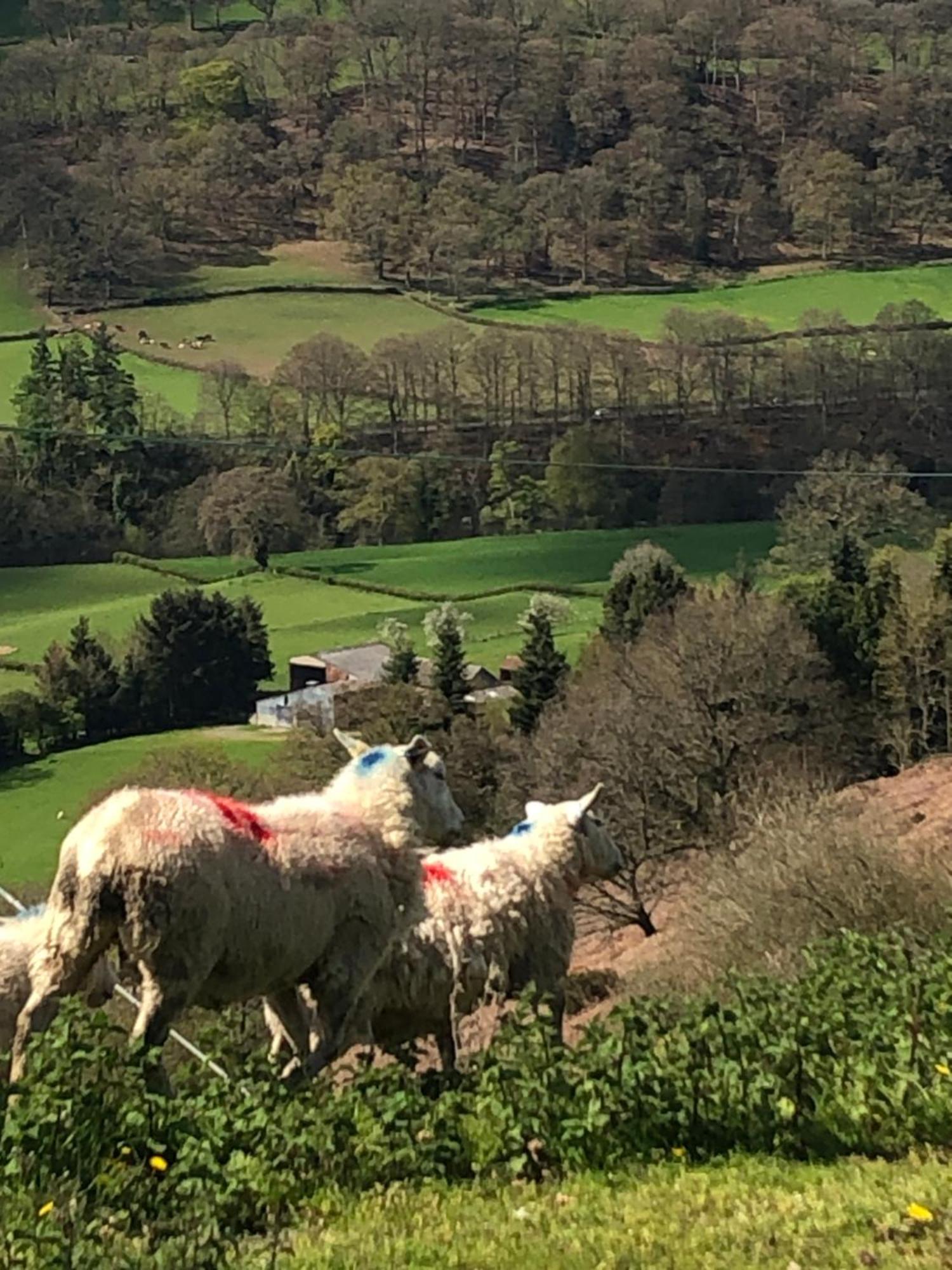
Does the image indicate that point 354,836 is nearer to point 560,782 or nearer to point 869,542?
point 560,782

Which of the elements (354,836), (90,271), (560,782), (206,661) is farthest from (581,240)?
(354,836)

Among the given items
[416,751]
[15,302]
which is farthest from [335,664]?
[15,302]

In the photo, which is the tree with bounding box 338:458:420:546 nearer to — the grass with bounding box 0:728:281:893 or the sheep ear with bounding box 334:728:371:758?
the grass with bounding box 0:728:281:893

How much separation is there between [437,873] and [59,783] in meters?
47.6

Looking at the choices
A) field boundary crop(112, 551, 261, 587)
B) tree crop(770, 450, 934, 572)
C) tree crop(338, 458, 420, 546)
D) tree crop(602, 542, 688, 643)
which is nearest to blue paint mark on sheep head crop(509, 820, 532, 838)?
tree crop(602, 542, 688, 643)

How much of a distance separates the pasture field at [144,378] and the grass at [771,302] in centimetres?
2628

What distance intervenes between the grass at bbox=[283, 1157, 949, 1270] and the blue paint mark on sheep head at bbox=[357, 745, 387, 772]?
4201 millimetres

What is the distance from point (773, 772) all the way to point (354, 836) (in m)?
32.5

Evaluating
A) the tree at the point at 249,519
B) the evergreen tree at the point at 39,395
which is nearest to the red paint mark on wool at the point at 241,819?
the tree at the point at 249,519

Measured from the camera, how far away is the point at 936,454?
353ft

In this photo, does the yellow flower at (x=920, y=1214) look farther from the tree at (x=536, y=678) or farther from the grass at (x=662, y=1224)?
the tree at (x=536, y=678)

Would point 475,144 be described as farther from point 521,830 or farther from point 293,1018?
point 293,1018

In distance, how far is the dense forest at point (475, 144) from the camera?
14962 cm

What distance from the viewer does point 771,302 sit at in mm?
135125
